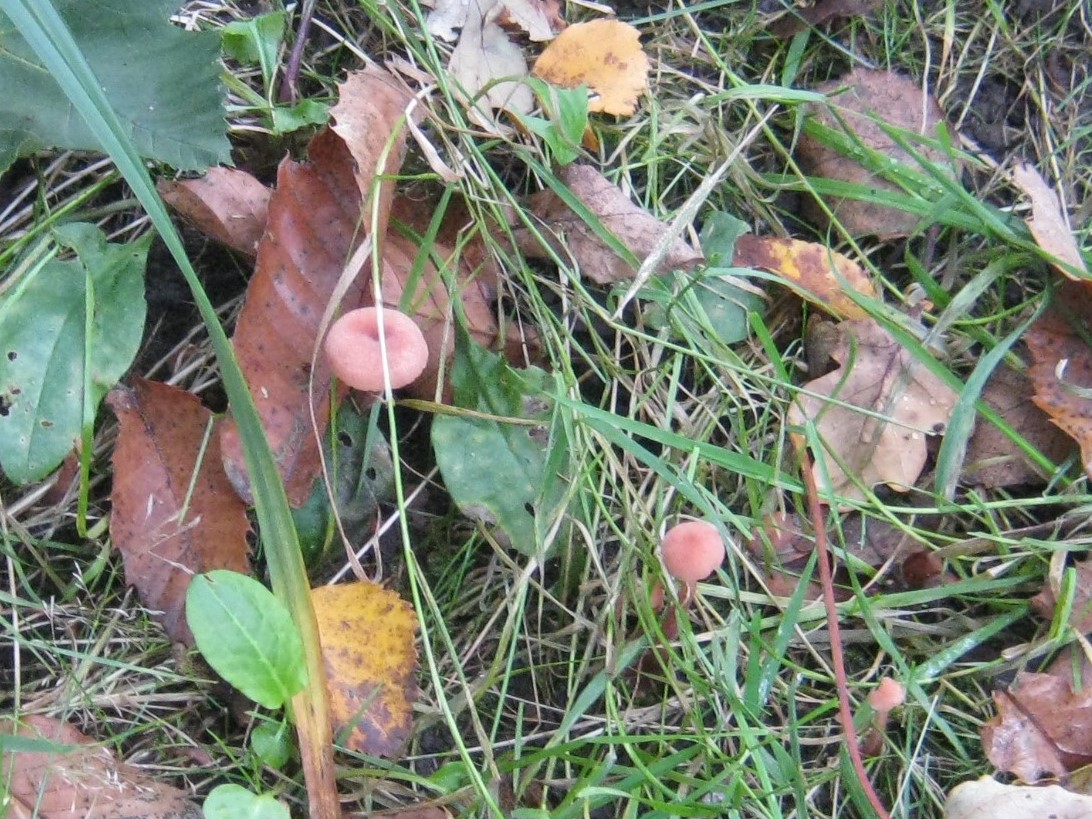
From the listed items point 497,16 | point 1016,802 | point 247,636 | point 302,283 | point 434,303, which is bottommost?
point 1016,802

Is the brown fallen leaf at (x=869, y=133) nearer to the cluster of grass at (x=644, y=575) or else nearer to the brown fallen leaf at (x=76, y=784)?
the cluster of grass at (x=644, y=575)

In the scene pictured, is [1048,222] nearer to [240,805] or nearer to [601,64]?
[601,64]

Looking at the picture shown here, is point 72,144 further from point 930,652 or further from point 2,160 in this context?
point 930,652

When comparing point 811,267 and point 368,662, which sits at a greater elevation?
point 811,267

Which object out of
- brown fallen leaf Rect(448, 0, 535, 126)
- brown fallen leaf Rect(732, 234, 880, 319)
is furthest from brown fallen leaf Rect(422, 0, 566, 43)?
brown fallen leaf Rect(732, 234, 880, 319)

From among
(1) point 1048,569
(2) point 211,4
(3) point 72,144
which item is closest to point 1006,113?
(1) point 1048,569

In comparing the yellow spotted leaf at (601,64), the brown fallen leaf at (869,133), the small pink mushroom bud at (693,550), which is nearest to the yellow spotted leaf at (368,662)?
the small pink mushroom bud at (693,550)

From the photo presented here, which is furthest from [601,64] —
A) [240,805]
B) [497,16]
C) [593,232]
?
[240,805]
